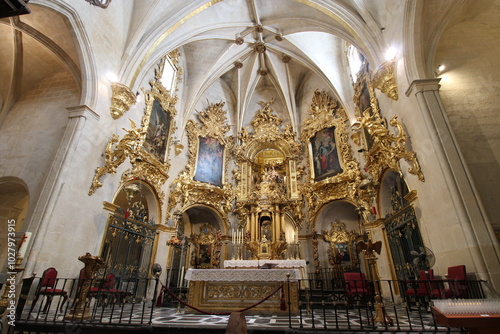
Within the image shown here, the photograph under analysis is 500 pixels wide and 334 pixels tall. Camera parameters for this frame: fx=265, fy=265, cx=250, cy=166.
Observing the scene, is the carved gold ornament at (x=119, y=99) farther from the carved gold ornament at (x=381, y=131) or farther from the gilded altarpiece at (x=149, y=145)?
the carved gold ornament at (x=381, y=131)

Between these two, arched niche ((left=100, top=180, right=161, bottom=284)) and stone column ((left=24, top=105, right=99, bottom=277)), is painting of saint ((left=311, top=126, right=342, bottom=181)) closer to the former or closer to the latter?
arched niche ((left=100, top=180, right=161, bottom=284))

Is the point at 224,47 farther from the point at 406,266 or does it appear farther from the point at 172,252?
the point at 406,266

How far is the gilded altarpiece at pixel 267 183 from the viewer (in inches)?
503

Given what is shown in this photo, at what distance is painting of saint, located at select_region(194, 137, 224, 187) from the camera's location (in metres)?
13.8

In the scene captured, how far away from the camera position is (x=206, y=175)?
45.8ft

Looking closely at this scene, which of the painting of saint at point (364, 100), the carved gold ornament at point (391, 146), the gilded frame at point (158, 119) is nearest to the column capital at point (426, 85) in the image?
the carved gold ornament at point (391, 146)

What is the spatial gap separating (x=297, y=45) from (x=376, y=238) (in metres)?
10.2

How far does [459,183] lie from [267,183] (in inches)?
355

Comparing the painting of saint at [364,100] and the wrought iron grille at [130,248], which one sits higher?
the painting of saint at [364,100]

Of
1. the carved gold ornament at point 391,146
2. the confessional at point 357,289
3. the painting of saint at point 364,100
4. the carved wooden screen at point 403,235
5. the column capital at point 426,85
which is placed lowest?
the confessional at point 357,289

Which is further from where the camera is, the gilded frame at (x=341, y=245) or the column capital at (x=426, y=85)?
the gilded frame at (x=341, y=245)

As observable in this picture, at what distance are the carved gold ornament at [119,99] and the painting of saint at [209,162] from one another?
5.04m

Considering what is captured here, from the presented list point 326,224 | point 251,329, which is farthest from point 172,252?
point 251,329

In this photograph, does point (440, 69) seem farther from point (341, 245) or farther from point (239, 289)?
point (239, 289)
